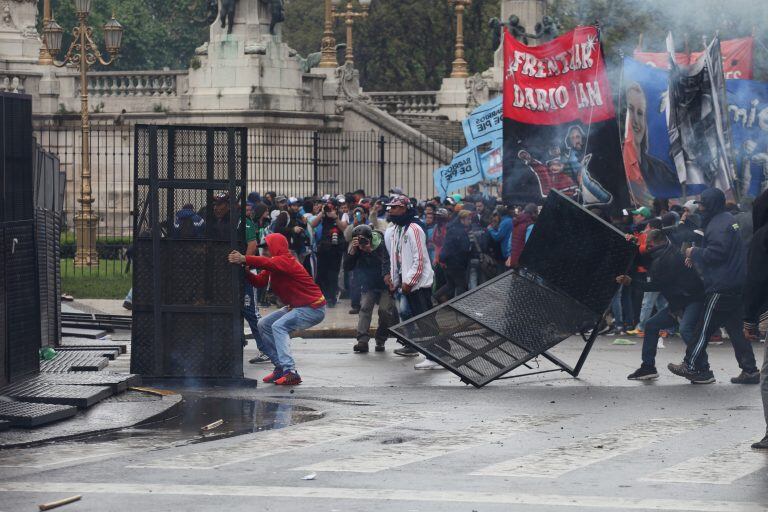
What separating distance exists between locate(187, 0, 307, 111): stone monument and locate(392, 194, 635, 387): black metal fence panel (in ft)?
72.0

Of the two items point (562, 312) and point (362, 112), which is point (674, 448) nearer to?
point (562, 312)

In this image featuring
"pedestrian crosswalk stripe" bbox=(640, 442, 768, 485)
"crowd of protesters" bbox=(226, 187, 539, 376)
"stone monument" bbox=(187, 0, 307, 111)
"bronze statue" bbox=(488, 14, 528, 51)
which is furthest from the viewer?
"stone monument" bbox=(187, 0, 307, 111)

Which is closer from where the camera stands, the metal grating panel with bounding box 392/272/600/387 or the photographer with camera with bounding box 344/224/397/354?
the metal grating panel with bounding box 392/272/600/387

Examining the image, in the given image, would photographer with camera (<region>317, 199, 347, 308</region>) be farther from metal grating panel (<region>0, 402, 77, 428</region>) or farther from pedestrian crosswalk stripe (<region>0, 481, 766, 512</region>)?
pedestrian crosswalk stripe (<region>0, 481, 766, 512</region>)

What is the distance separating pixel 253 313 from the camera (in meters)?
16.1

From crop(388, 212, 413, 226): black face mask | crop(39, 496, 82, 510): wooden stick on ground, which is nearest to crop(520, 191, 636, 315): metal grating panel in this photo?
crop(388, 212, 413, 226): black face mask

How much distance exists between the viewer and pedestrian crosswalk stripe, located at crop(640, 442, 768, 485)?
30.8 feet

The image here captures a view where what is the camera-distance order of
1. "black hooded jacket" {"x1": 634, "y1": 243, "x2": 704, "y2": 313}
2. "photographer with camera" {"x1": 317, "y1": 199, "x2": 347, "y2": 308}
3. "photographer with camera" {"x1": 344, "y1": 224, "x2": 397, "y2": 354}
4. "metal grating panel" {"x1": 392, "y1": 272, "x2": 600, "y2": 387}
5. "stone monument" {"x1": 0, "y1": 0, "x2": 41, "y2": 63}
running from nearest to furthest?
"metal grating panel" {"x1": 392, "y1": 272, "x2": 600, "y2": 387} < "black hooded jacket" {"x1": 634, "y1": 243, "x2": 704, "y2": 313} < "photographer with camera" {"x1": 344, "y1": 224, "x2": 397, "y2": 354} < "photographer with camera" {"x1": 317, "y1": 199, "x2": 347, "y2": 308} < "stone monument" {"x1": 0, "y1": 0, "x2": 41, "y2": 63}

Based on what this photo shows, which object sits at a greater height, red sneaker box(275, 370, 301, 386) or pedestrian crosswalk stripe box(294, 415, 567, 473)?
red sneaker box(275, 370, 301, 386)

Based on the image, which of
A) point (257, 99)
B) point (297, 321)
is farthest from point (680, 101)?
point (257, 99)

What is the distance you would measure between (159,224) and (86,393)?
1901 millimetres

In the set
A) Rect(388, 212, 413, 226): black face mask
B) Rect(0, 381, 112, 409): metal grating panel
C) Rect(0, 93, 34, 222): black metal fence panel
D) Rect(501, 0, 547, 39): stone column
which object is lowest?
Rect(0, 381, 112, 409): metal grating panel

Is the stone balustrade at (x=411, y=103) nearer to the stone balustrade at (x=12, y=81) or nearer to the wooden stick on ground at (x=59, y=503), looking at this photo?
the stone balustrade at (x=12, y=81)

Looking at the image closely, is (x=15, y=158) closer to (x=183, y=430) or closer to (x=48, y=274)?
(x=183, y=430)
